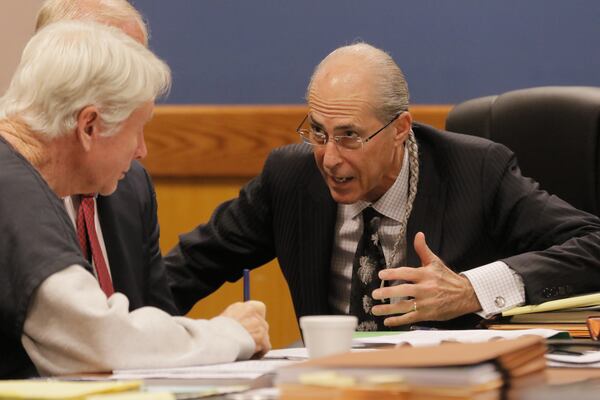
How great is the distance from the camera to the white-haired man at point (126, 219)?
2.36m

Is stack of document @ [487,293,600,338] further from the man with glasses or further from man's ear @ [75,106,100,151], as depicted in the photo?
man's ear @ [75,106,100,151]

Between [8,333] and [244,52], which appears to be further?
[244,52]

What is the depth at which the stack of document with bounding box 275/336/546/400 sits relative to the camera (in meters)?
1.08

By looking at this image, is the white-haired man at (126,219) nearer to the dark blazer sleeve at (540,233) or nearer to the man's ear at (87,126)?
the man's ear at (87,126)

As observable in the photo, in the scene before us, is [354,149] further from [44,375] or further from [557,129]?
[44,375]

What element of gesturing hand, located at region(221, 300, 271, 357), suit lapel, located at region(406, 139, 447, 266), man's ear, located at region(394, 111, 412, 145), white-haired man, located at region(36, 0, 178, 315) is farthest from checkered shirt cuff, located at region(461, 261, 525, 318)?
white-haired man, located at region(36, 0, 178, 315)

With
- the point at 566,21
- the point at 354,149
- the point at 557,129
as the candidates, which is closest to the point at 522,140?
the point at 557,129

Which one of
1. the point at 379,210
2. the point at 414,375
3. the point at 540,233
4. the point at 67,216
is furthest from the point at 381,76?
the point at 414,375

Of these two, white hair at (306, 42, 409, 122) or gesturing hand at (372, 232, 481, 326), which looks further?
white hair at (306, 42, 409, 122)

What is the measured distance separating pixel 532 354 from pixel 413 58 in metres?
2.69

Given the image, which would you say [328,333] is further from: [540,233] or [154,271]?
[540,233]

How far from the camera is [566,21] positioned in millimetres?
3783

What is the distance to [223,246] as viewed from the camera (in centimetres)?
279

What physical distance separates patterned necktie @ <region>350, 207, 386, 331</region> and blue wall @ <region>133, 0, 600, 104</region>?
140 cm
